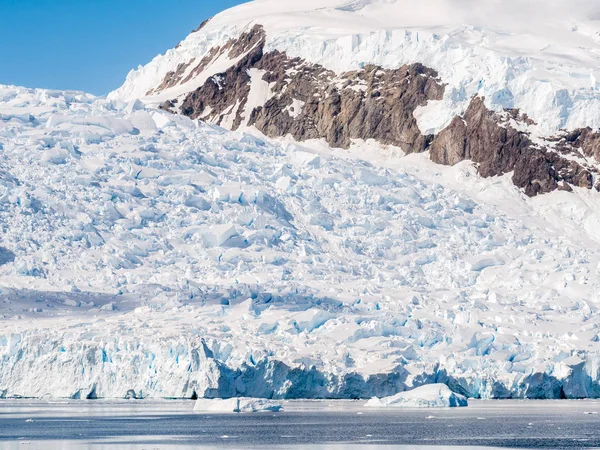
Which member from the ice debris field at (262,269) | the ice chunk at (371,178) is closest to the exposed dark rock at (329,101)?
the ice debris field at (262,269)

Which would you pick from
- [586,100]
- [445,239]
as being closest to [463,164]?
[586,100]

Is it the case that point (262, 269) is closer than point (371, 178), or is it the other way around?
point (262, 269)

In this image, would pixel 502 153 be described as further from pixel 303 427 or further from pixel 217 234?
pixel 303 427

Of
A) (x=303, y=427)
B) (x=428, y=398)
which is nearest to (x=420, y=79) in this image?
(x=428, y=398)

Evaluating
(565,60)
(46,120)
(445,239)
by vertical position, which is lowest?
(445,239)

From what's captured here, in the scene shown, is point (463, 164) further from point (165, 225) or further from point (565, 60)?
point (165, 225)
